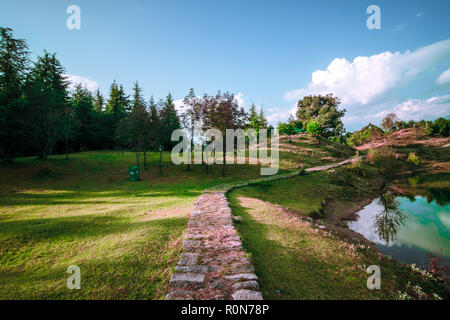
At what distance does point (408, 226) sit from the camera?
10.1 metres

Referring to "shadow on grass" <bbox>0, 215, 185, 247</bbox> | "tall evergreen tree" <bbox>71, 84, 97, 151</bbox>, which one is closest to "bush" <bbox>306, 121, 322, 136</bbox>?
"shadow on grass" <bbox>0, 215, 185, 247</bbox>

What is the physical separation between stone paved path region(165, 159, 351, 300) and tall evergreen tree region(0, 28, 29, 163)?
23007 mm

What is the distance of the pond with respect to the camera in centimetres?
754

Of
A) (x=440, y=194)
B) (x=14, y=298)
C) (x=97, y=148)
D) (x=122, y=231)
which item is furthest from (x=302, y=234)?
(x=97, y=148)

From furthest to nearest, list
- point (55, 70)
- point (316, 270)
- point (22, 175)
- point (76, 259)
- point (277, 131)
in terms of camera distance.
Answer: point (277, 131) < point (55, 70) < point (22, 175) < point (76, 259) < point (316, 270)

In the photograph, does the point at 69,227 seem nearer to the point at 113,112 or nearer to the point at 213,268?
the point at 213,268

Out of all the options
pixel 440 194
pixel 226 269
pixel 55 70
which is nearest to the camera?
pixel 226 269

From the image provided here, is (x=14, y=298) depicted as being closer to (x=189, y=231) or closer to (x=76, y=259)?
(x=76, y=259)

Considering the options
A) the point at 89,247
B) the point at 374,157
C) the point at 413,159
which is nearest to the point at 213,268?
the point at 89,247

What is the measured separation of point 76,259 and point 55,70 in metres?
41.2

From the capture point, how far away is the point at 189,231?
18.5 ft

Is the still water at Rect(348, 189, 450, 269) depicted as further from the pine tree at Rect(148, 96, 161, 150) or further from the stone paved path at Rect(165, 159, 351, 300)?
the pine tree at Rect(148, 96, 161, 150)

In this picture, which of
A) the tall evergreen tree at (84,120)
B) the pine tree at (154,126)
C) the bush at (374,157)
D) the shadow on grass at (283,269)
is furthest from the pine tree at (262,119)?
the shadow on grass at (283,269)
